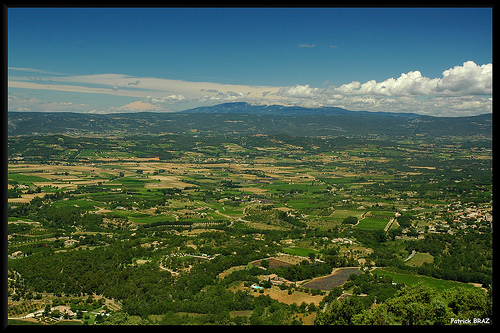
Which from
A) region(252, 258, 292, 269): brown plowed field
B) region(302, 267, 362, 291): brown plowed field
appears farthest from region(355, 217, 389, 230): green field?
region(252, 258, 292, 269): brown plowed field

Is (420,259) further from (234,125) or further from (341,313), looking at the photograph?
(234,125)

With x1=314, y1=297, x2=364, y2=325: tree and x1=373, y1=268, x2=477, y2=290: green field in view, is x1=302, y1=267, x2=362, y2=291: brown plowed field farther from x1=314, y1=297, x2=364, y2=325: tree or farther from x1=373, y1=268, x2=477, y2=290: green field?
x1=314, y1=297, x2=364, y2=325: tree

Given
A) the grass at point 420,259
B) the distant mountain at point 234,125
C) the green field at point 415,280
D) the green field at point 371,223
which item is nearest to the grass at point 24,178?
the green field at point 371,223

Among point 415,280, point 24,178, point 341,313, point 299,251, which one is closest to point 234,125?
point 24,178

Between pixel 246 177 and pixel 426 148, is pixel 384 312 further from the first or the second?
pixel 426 148

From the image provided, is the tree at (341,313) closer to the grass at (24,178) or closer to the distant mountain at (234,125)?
the grass at (24,178)

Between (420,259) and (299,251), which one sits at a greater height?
(299,251)

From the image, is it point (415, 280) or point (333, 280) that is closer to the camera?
point (333, 280)

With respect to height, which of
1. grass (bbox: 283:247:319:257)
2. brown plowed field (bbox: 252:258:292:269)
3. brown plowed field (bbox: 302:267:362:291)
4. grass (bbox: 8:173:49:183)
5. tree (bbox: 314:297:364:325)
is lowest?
brown plowed field (bbox: 302:267:362:291)
